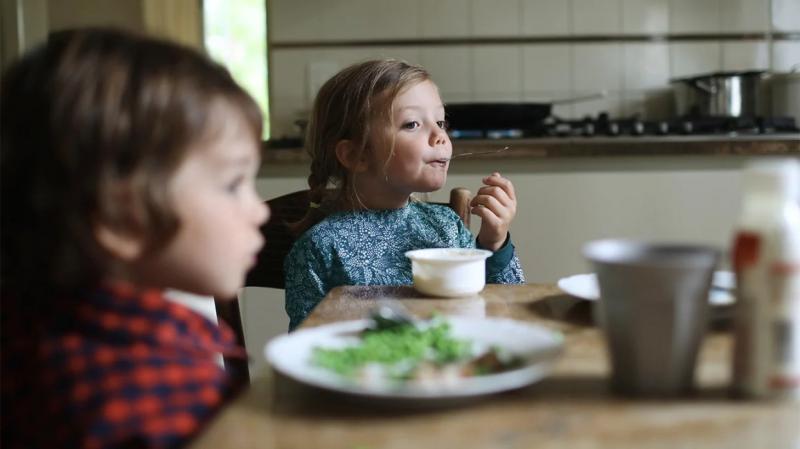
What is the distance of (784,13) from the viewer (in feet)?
9.95

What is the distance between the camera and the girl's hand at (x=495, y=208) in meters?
1.46

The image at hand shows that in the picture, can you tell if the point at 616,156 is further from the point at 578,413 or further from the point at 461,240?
the point at 578,413

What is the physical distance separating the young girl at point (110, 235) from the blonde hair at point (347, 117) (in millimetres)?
803

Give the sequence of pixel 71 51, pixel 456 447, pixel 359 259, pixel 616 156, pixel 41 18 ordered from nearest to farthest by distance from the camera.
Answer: pixel 456 447
pixel 71 51
pixel 359 259
pixel 616 156
pixel 41 18

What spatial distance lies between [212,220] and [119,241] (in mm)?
82

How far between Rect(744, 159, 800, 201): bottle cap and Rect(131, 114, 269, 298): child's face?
434mm

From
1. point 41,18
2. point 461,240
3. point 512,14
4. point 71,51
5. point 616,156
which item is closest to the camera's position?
point 71,51

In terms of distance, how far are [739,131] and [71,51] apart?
7.08 feet

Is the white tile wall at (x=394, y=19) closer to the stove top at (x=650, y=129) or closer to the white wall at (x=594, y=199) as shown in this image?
the stove top at (x=650, y=129)

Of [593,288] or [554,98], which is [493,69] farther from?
[593,288]

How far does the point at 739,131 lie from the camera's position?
2428mm

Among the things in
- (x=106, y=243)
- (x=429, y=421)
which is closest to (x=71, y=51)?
(x=106, y=243)

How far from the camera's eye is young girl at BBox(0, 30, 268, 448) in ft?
2.02

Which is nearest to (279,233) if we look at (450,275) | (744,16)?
(450,275)
